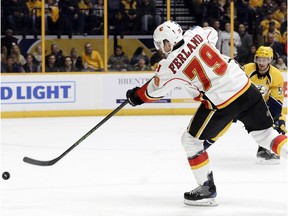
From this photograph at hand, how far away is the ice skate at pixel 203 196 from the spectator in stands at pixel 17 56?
571 centimetres

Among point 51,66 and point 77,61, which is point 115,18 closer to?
point 77,61

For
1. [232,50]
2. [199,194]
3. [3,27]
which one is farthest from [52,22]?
[199,194]

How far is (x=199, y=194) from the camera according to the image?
472 centimetres

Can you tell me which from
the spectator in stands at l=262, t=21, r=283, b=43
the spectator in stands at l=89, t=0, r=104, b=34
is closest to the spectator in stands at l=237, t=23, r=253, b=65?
the spectator in stands at l=262, t=21, r=283, b=43

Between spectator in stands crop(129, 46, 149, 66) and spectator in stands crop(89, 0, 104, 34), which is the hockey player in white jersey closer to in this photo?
spectator in stands crop(129, 46, 149, 66)

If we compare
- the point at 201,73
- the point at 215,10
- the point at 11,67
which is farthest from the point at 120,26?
the point at 201,73

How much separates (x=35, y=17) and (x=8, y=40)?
47cm

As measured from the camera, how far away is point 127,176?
18.9 ft

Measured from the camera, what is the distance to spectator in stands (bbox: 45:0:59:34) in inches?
403

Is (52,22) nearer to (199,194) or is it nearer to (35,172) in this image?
(35,172)

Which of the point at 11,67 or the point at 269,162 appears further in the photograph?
the point at 11,67

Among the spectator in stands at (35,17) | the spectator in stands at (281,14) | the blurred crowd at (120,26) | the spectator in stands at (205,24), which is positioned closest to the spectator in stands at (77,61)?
the blurred crowd at (120,26)

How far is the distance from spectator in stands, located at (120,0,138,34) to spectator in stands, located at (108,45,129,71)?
38 centimetres

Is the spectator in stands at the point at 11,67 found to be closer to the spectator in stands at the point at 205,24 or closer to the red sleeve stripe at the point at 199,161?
the spectator in stands at the point at 205,24
